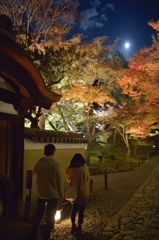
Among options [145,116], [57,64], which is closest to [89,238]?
[57,64]

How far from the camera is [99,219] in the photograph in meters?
6.02

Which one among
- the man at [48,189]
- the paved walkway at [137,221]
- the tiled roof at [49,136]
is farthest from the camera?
the tiled roof at [49,136]

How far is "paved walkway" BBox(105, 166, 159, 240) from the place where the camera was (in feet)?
16.2

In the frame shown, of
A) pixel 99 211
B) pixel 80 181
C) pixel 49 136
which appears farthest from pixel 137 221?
pixel 49 136

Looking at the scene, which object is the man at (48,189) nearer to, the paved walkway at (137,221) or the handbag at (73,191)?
the handbag at (73,191)

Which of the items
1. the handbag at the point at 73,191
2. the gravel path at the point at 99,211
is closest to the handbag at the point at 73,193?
the handbag at the point at 73,191

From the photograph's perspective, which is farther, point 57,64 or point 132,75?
point 132,75

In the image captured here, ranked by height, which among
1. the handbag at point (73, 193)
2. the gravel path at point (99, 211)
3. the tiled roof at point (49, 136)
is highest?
the tiled roof at point (49, 136)

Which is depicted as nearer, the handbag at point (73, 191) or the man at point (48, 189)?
the man at point (48, 189)

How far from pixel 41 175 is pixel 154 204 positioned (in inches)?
198

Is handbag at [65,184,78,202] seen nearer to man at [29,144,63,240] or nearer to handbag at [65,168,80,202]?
handbag at [65,168,80,202]

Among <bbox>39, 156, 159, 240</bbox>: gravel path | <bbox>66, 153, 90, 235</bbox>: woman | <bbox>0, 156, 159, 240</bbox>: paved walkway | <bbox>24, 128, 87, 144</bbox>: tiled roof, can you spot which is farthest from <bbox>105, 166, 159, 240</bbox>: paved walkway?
<bbox>24, 128, 87, 144</bbox>: tiled roof

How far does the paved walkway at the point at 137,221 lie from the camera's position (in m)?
4.95

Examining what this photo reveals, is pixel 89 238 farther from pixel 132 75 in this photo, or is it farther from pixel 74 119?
pixel 74 119
